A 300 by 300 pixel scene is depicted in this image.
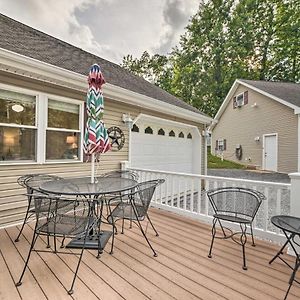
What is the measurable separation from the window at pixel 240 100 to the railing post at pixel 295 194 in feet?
45.9

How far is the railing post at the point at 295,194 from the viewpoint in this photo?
2759mm

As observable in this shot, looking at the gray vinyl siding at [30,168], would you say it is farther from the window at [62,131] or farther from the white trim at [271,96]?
the white trim at [271,96]

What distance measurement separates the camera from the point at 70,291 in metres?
2.06

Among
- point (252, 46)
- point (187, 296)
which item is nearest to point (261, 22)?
point (252, 46)

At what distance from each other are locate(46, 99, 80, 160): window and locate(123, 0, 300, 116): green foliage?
16.6 meters

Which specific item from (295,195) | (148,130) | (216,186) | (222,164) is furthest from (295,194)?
(222,164)

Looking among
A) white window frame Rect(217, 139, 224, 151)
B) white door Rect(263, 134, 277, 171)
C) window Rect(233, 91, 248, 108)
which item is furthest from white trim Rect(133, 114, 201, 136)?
white window frame Rect(217, 139, 224, 151)

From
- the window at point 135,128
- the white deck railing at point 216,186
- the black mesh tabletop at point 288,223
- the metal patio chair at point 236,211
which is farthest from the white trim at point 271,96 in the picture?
the black mesh tabletop at point 288,223

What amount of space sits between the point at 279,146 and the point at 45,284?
13543 millimetres

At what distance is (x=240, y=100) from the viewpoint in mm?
16031

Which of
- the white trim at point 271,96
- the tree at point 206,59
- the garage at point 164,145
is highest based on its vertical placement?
the tree at point 206,59

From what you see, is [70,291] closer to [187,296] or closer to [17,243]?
[187,296]

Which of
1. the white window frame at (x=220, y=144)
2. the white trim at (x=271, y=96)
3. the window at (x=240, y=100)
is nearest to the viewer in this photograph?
the white trim at (x=271, y=96)

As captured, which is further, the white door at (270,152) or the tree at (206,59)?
the tree at (206,59)
